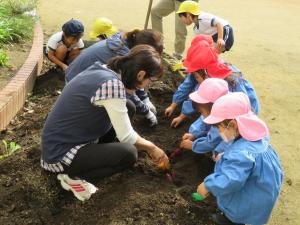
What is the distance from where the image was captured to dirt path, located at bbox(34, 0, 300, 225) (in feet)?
13.9

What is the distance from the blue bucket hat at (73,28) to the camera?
4961 mm

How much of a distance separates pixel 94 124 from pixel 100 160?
0.88ft

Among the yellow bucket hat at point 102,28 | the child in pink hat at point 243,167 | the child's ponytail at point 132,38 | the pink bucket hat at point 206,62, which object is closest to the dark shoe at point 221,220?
the child in pink hat at point 243,167

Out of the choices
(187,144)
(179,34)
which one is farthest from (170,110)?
(179,34)

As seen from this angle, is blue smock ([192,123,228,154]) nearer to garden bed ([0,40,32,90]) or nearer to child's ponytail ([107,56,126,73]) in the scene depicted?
child's ponytail ([107,56,126,73])

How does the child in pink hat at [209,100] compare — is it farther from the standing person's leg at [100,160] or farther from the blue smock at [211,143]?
the standing person's leg at [100,160]

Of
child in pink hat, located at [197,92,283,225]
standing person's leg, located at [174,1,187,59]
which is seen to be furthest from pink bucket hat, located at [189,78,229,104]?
standing person's leg, located at [174,1,187,59]

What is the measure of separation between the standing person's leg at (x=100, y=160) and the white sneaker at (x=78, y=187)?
5 centimetres

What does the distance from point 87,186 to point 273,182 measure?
4.31ft

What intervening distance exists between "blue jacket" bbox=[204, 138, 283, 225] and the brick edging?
2192 millimetres

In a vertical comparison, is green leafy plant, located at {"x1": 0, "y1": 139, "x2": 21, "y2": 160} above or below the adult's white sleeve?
below

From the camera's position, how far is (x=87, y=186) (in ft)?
10.2

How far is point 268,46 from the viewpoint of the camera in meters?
8.29

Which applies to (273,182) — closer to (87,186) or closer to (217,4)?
(87,186)
